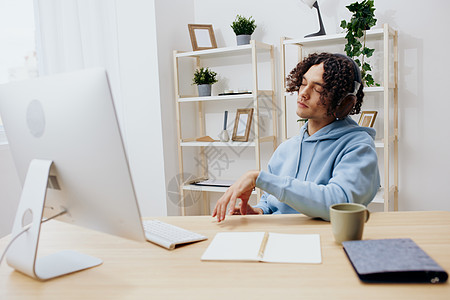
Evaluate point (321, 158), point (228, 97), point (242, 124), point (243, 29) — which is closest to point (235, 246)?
point (321, 158)

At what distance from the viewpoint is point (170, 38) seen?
10.3 feet

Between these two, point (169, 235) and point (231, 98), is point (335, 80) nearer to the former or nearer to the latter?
point (169, 235)

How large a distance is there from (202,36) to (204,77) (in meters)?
0.33

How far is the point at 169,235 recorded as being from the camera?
114 cm

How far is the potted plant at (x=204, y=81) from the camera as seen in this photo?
3115 mm

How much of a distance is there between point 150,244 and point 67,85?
48 cm

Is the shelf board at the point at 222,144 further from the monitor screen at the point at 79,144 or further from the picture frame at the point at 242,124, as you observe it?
the monitor screen at the point at 79,144

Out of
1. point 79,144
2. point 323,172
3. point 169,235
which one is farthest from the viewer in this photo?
point 323,172

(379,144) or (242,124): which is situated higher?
(242,124)

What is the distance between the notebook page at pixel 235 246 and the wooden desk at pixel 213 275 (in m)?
0.03

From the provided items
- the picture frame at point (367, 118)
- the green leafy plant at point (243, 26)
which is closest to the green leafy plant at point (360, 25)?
the picture frame at point (367, 118)

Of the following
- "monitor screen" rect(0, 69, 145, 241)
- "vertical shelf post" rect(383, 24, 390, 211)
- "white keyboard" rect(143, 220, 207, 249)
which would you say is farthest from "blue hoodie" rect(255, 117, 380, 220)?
"vertical shelf post" rect(383, 24, 390, 211)

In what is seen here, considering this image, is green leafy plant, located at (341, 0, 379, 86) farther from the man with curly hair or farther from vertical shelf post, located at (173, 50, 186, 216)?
vertical shelf post, located at (173, 50, 186, 216)

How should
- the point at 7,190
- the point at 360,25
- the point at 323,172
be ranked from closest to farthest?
1. the point at 323,172
2. the point at 7,190
3. the point at 360,25
